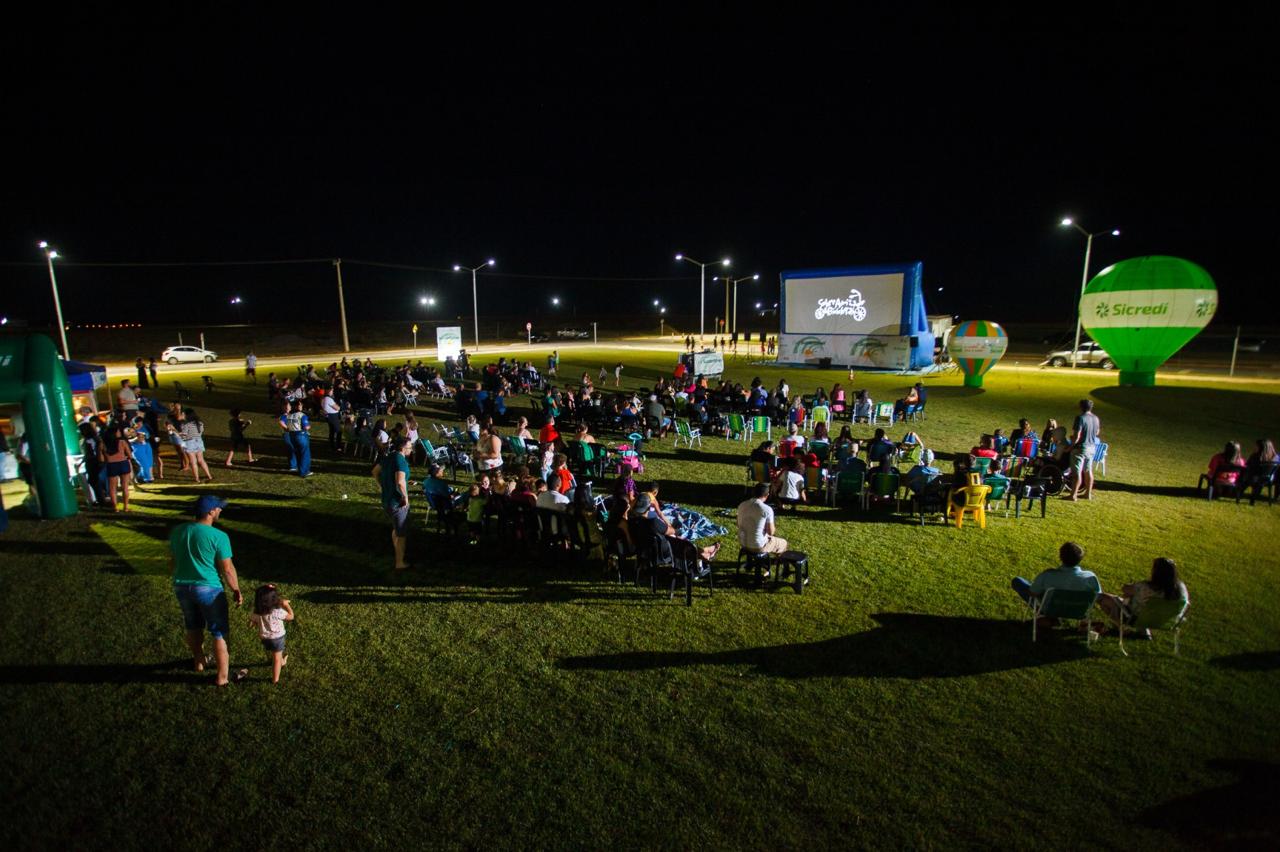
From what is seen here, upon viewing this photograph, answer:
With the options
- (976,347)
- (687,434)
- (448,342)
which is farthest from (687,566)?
(448,342)

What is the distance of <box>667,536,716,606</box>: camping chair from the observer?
7559 millimetres

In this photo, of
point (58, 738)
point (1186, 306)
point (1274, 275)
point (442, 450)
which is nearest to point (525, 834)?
point (58, 738)

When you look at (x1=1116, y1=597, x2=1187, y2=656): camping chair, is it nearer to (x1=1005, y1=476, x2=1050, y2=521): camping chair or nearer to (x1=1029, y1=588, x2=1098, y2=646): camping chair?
(x1=1029, y1=588, x2=1098, y2=646): camping chair

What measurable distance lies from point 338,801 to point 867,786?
12.0 ft

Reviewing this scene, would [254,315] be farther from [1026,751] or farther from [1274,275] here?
[1274,275]

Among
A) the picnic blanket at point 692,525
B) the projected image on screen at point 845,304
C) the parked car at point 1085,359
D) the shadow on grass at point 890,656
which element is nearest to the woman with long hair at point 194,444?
the picnic blanket at point 692,525

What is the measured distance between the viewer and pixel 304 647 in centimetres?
661

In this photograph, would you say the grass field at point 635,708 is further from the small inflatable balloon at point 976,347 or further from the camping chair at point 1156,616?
the small inflatable balloon at point 976,347

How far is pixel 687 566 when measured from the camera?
7.58 m

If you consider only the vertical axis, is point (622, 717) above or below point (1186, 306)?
below

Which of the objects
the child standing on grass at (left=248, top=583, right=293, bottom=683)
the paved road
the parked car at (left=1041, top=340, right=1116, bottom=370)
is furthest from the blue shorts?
the parked car at (left=1041, top=340, right=1116, bottom=370)

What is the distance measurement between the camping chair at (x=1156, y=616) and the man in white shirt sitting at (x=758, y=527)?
332 centimetres

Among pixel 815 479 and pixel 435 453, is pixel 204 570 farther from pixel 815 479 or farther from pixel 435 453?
pixel 815 479

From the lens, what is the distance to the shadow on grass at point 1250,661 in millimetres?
6094
